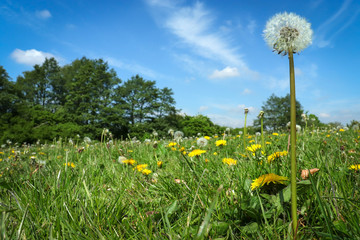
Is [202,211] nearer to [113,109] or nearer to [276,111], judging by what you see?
[113,109]

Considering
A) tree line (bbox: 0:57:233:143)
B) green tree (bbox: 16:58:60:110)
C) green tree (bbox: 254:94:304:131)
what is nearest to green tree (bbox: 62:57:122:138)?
tree line (bbox: 0:57:233:143)

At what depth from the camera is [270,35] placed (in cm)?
90

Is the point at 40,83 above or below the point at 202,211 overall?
above

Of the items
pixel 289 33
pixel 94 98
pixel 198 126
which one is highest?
pixel 94 98

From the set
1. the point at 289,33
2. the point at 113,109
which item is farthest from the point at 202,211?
the point at 113,109

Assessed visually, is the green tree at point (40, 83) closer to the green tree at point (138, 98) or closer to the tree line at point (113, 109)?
the tree line at point (113, 109)

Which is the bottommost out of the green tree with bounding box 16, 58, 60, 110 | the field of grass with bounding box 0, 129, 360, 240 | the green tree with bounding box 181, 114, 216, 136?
the field of grass with bounding box 0, 129, 360, 240

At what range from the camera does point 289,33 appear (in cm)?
82

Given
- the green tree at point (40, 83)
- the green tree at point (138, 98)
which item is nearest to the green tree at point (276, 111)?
the green tree at point (138, 98)

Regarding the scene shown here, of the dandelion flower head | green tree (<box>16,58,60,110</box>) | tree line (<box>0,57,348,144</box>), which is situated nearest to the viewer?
the dandelion flower head

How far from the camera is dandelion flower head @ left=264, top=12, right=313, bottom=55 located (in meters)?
0.80

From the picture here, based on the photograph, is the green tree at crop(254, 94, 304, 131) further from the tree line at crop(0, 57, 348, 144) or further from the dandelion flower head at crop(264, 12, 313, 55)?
the dandelion flower head at crop(264, 12, 313, 55)

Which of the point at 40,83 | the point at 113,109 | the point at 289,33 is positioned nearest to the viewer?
the point at 289,33

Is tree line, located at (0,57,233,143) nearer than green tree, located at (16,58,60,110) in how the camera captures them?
Yes
